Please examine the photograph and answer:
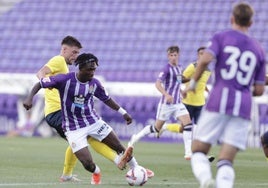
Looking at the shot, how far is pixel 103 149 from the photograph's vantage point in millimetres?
11703

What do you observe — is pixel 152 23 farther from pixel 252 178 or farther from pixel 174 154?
pixel 252 178

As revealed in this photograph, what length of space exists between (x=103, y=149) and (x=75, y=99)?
2.64 ft

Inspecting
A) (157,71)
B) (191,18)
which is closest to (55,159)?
(157,71)

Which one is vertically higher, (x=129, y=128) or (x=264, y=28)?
(x=264, y=28)

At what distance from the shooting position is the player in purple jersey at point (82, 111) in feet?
36.9

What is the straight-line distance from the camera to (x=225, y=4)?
32.7 metres

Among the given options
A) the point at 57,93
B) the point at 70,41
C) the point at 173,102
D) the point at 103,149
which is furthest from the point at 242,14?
the point at 173,102

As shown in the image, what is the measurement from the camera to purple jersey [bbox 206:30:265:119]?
819 centimetres

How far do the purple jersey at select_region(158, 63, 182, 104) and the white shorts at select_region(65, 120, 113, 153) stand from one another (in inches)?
264

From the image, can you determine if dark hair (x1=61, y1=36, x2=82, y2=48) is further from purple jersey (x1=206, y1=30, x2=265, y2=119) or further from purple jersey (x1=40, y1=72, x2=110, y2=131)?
purple jersey (x1=206, y1=30, x2=265, y2=119)

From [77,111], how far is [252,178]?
3159 millimetres

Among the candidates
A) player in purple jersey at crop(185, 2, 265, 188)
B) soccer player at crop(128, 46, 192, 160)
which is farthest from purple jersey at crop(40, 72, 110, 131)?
soccer player at crop(128, 46, 192, 160)

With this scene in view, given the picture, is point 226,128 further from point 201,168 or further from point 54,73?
point 54,73

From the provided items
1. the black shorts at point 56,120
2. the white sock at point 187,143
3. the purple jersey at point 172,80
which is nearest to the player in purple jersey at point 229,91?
the black shorts at point 56,120
